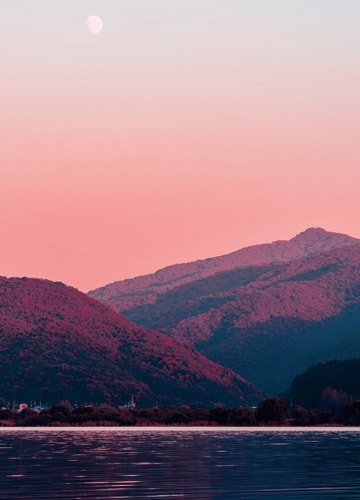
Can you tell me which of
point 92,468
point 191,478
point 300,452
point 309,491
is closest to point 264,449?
point 300,452

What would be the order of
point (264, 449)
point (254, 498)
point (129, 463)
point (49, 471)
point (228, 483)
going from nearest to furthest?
point (254, 498) → point (228, 483) → point (49, 471) → point (129, 463) → point (264, 449)

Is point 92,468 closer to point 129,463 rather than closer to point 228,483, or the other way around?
point 129,463

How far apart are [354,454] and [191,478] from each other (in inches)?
1177

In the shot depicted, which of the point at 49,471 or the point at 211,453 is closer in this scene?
the point at 49,471

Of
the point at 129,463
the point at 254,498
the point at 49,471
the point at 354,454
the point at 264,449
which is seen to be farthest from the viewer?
the point at 264,449

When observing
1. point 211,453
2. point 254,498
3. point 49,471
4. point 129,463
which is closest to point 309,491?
point 254,498

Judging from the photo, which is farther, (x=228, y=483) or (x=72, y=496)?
(x=228, y=483)

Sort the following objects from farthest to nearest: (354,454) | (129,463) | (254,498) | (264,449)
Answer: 1. (264,449)
2. (354,454)
3. (129,463)
4. (254,498)

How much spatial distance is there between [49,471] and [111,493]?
15.9m

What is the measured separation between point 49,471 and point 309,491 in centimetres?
1979

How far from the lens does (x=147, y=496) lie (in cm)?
5272

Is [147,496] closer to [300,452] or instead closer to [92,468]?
[92,468]

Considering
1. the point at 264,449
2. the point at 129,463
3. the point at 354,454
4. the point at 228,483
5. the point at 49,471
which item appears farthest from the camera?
the point at 264,449

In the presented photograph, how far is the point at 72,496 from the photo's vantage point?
52.9 meters
